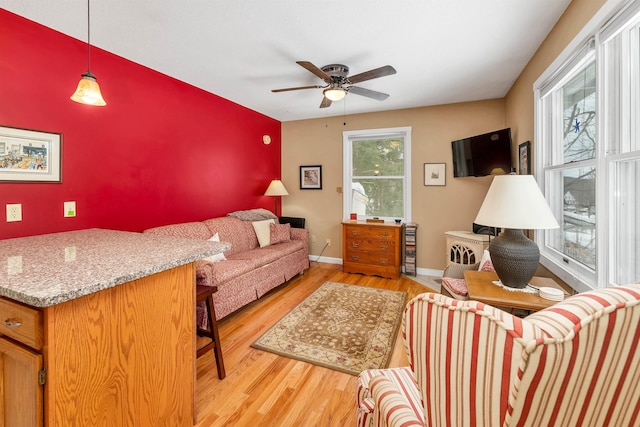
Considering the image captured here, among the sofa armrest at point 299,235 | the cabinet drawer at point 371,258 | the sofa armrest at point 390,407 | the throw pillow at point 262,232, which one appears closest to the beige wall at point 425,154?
the cabinet drawer at point 371,258

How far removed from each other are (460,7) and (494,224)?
4.89 feet

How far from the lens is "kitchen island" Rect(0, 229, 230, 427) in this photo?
0.94 m

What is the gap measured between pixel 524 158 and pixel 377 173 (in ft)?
6.85

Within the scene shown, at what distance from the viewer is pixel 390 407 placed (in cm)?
88

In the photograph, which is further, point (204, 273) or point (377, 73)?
point (377, 73)

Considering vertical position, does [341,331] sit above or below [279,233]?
below

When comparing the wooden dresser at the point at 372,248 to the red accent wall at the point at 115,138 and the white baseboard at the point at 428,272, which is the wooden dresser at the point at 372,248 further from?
the red accent wall at the point at 115,138

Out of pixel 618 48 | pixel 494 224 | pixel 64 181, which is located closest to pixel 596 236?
pixel 494 224

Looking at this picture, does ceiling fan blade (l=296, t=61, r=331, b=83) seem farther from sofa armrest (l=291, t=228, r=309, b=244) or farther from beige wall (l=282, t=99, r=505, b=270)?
sofa armrest (l=291, t=228, r=309, b=244)

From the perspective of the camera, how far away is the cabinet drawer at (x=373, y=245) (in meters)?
3.99

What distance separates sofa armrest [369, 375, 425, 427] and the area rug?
1.05 meters

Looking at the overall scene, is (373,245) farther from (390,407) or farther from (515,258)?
(390,407)

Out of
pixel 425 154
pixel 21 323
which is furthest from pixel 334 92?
pixel 21 323

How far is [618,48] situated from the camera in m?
1.45
